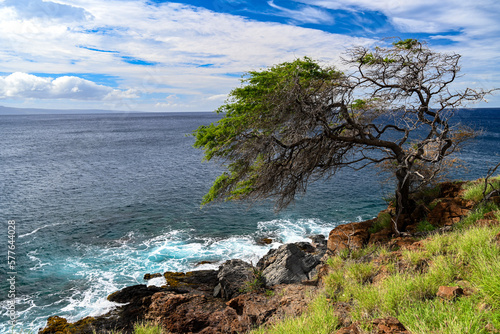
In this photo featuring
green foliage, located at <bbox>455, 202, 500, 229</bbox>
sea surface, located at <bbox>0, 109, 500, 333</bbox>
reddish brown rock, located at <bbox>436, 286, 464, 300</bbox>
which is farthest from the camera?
sea surface, located at <bbox>0, 109, 500, 333</bbox>

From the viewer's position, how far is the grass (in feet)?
14.1

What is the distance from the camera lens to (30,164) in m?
49.3

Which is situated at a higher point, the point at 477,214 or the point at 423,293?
the point at 477,214

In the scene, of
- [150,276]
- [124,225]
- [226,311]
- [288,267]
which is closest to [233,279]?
[288,267]

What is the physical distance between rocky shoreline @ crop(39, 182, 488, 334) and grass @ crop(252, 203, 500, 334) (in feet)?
4.06

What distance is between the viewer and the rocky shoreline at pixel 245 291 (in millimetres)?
8555

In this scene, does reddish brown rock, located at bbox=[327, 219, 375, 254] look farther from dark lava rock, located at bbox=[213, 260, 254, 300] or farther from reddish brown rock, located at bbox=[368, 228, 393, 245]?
dark lava rock, located at bbox=[213, 260, 254, 300]

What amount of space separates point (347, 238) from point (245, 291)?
4.52 metres

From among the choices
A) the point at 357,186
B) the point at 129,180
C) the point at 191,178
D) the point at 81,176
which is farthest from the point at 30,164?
the point at 357,186

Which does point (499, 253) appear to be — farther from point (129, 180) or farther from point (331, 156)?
point (129, 180)

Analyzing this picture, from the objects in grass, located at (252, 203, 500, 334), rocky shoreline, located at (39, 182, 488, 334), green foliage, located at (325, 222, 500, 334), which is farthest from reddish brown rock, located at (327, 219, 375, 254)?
green foliage, located at (325, 222, 500, 334)

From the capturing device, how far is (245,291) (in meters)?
11.4

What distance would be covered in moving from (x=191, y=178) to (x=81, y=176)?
15454 millimetres

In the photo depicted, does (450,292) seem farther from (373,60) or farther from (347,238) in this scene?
(373,60)
